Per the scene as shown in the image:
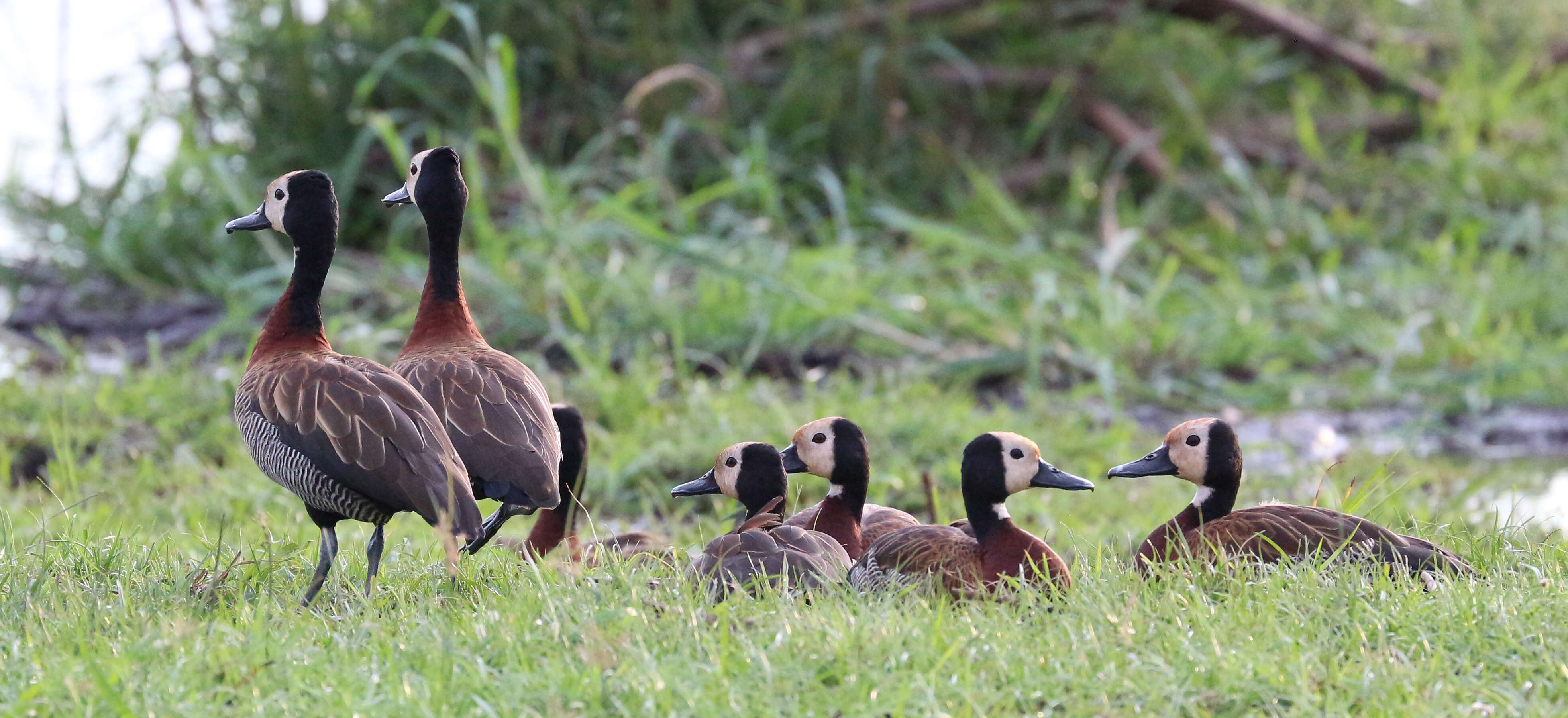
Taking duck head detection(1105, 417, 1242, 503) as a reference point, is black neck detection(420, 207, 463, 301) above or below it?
above

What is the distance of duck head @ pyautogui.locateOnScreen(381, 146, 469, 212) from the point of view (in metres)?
4.37

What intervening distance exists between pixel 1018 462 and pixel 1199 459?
548 millimetres

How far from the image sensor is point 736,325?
354 inches

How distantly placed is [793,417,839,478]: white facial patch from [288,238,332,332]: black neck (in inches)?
51.5

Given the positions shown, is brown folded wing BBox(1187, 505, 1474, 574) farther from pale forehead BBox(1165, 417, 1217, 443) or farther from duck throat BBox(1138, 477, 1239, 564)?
pale forehead BBox(1165, 417, 1217, 443)

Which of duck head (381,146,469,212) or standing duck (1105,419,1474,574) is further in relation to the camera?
duck head (381,146,469,212)

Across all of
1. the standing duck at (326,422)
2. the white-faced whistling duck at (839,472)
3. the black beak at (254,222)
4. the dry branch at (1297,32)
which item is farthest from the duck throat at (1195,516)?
the dry branch at (1297,32)

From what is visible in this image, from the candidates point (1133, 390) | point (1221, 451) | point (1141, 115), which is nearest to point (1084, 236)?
point (1141, 115)

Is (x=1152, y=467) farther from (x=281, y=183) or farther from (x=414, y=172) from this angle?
(x=281, y=183)

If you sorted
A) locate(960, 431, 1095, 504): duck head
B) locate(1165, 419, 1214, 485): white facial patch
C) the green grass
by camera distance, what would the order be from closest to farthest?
the green grass < locate(960, 431, 1095, 504): duck head < locate(1165, 419, 1214, 485): white facial patch

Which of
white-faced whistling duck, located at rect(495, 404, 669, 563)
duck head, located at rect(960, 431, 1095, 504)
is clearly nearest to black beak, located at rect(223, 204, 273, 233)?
white-faced whistling duck, located at rect(495, 404, 669, 563)

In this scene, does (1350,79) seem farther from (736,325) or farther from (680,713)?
(680,713)

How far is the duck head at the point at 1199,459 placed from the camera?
4273mm

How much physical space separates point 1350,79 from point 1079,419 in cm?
670
